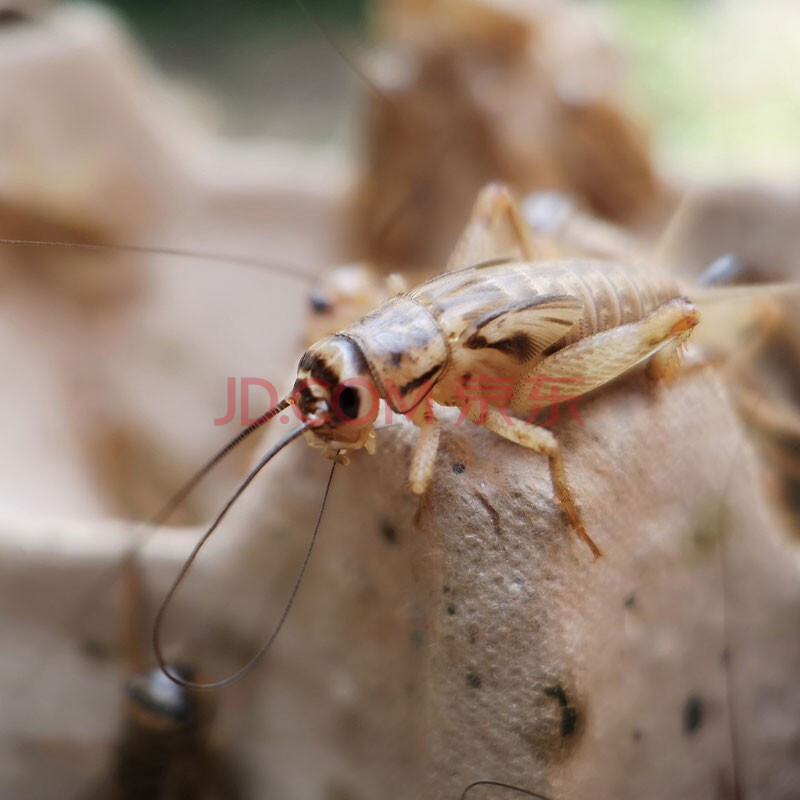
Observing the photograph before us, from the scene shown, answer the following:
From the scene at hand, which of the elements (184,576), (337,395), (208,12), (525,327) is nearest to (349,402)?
(337,395)

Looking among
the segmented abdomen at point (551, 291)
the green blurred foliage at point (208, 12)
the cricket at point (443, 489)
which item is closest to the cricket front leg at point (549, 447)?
the cricket at point (443, 489)

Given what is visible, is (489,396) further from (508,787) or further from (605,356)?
(508,787)

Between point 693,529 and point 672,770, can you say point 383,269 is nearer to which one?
point 693,529

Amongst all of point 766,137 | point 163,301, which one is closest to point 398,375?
point 163,301

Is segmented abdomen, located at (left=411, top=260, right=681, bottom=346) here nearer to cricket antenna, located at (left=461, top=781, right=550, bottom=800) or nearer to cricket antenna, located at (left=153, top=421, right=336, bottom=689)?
cricket antenna, located at (left=153, top=421, right=336, bottom=689)

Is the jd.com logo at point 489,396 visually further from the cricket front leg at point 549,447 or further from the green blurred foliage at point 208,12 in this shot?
the green blurred foliage at point 208,12
